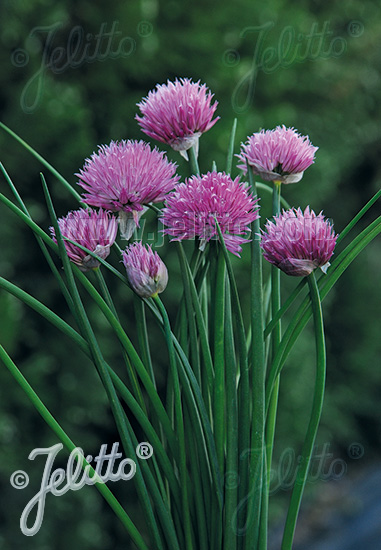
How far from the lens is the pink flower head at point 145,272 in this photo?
0.44m

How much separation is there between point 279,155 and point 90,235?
0.51ft

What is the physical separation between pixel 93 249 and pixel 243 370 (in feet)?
0.45

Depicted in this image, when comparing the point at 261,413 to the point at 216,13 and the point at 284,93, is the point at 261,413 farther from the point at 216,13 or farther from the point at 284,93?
the point at 284,93

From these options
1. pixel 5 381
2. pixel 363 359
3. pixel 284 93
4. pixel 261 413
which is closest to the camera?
pixel 261 413

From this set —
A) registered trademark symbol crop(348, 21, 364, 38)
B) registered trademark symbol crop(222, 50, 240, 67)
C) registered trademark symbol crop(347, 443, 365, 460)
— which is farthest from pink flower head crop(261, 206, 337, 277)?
registered trademark symbol crop(348, 21, 364, 38)

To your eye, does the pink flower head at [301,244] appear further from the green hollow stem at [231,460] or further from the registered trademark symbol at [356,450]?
the registered trademark symbol at [356,450]

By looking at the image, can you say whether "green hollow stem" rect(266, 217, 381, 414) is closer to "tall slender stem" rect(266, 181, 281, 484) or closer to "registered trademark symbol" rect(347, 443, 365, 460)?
"tall slender stem" rect(266, 181, 281, 484)

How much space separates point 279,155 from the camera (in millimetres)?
479

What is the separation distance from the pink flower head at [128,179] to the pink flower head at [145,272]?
1.4 inches

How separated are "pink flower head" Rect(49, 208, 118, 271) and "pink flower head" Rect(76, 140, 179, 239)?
12 millimetres

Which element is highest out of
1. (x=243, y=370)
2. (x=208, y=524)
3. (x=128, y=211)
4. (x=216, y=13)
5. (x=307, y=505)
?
(x=216, y=13)

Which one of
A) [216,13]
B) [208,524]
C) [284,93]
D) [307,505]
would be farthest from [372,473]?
[208,524]

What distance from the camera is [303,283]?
1.48 feet

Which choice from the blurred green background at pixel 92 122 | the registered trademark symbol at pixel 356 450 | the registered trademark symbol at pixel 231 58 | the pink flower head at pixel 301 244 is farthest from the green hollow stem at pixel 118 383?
the registered trademark symbol at pixel 231 58
